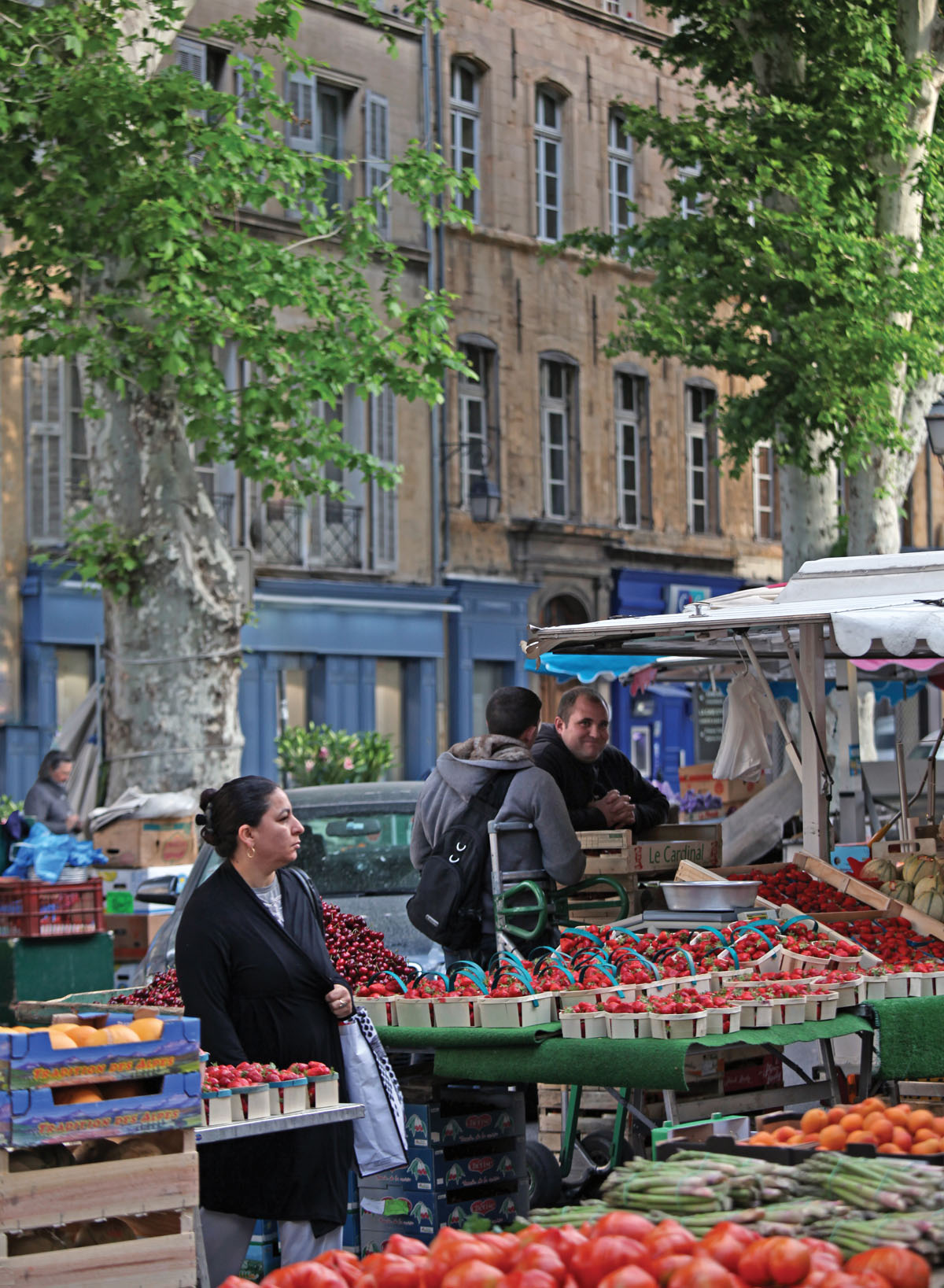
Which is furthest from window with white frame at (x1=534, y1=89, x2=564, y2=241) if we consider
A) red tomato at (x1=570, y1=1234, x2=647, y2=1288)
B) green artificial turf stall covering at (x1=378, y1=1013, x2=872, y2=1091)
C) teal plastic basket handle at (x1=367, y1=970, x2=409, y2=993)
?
red tomato at (x1=570, y1=1234, x2=647, y2=1288)

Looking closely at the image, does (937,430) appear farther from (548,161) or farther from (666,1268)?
(548,161)

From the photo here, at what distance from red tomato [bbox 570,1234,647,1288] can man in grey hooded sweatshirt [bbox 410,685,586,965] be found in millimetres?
4177

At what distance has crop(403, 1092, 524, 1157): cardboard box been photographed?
626cm

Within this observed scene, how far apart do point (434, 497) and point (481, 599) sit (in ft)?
A: 5.46

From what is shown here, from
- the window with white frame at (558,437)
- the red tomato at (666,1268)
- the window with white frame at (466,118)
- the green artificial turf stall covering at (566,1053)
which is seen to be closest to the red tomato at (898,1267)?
the red tomato at (666,1268)

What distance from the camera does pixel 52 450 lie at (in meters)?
21.6

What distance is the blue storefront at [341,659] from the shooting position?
69.3 feet

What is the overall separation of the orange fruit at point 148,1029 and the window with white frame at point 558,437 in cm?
2319

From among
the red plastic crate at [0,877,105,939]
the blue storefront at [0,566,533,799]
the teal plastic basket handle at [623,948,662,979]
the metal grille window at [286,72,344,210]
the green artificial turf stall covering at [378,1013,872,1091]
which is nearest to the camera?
the green artificial turf stall covering at [378,1013,872,1091]

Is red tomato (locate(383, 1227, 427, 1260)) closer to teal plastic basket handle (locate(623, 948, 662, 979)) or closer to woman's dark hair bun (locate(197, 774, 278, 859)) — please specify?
woman's dark hair bun (locate(197, 774, 278, 859))

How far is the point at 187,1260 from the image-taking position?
460 centimetres

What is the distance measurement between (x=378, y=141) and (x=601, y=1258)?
947 inches

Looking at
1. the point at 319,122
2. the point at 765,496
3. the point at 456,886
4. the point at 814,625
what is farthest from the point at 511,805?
the point at 765,496

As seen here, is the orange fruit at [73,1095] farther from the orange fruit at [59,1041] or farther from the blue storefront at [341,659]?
the blue storefront at [341,659]
